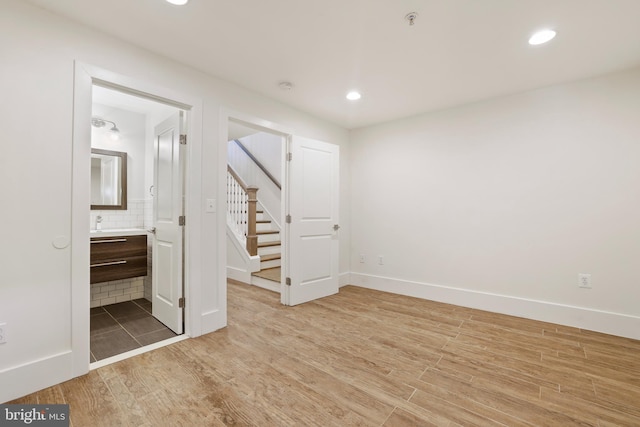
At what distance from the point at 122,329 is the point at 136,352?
596mm

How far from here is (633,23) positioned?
1901mm

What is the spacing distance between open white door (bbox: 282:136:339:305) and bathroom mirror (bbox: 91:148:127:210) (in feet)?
6.94

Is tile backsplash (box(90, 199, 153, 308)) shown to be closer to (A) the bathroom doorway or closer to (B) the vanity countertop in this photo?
(A) the bathroom doorway

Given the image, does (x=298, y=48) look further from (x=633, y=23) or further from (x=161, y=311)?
(x=161, y=311)

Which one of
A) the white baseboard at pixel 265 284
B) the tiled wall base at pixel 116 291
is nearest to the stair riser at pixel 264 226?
the white baseboard at pixel 265 284

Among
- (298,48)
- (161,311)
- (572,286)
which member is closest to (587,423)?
(572,286)

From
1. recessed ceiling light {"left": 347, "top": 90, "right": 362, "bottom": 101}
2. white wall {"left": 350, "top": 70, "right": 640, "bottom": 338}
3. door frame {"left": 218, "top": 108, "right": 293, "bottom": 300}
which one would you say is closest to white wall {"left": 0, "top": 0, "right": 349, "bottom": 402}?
door frame {"left": 218, "top": 108, "right": 293, "bottom": 300}

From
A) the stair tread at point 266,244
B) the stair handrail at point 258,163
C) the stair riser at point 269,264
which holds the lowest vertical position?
the stair riser at point 269,264

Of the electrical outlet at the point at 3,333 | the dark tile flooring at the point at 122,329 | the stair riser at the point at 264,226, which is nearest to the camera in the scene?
the electrical outlet at the point at 3,333

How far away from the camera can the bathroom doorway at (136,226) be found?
2490 millimetres

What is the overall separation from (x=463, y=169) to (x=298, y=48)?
7.70 ft

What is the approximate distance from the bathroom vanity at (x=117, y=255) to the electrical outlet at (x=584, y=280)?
458cm

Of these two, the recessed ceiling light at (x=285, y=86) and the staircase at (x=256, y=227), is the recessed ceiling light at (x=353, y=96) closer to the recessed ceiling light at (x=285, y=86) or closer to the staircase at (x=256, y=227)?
the recessed ceiling light at (x=285, y=86)

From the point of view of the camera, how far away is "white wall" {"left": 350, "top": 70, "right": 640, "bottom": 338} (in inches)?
101
